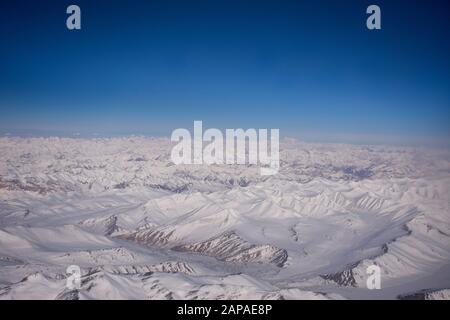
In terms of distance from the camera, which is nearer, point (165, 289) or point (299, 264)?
point (165, 289)

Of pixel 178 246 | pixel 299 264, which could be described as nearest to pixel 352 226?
pixel 299 264

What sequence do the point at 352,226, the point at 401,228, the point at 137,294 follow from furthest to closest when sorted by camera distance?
the point at 352,226 < the point at 401,228 < the point at 137,294
